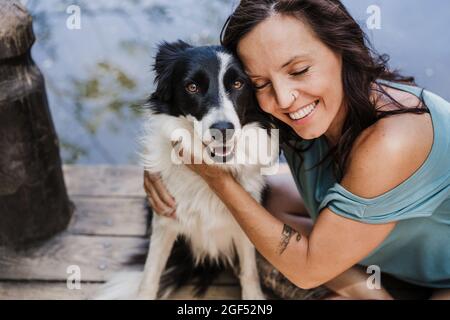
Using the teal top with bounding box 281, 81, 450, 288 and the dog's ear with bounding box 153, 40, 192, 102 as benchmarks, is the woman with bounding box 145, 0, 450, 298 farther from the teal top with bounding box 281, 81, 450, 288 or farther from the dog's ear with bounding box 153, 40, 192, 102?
the dog's ear with bounding box 153, 40, 192, 102

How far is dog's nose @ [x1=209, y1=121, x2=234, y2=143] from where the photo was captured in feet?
5.80

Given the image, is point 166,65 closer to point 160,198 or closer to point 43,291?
point 160,198

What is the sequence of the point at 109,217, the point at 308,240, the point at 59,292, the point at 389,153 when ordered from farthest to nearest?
1. the point at 109,217
2. the point at 59,292
3. the point at 308,240
4. the point at 389,153

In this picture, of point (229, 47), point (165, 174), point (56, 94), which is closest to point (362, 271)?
point (165, 174)

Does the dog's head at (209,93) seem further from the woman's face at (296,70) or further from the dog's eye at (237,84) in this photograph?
the woman's face at (296,70)

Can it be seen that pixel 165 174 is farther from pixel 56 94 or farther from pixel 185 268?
Answer: pixel 56 94

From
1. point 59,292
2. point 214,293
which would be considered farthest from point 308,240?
point 59,292

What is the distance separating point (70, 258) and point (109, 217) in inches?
14.7

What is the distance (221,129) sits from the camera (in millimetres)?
1766

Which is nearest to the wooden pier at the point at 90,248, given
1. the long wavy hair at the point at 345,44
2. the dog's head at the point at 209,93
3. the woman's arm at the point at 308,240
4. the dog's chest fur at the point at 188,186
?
the dog's chest fur at the point at 188,186

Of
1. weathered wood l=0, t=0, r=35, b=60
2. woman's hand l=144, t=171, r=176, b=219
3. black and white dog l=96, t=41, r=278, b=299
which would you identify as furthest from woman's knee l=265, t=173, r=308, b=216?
weathered wood l=0, t=0, r=35, b=60

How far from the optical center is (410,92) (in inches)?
69.9

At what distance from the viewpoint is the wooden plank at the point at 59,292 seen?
2.24 m
